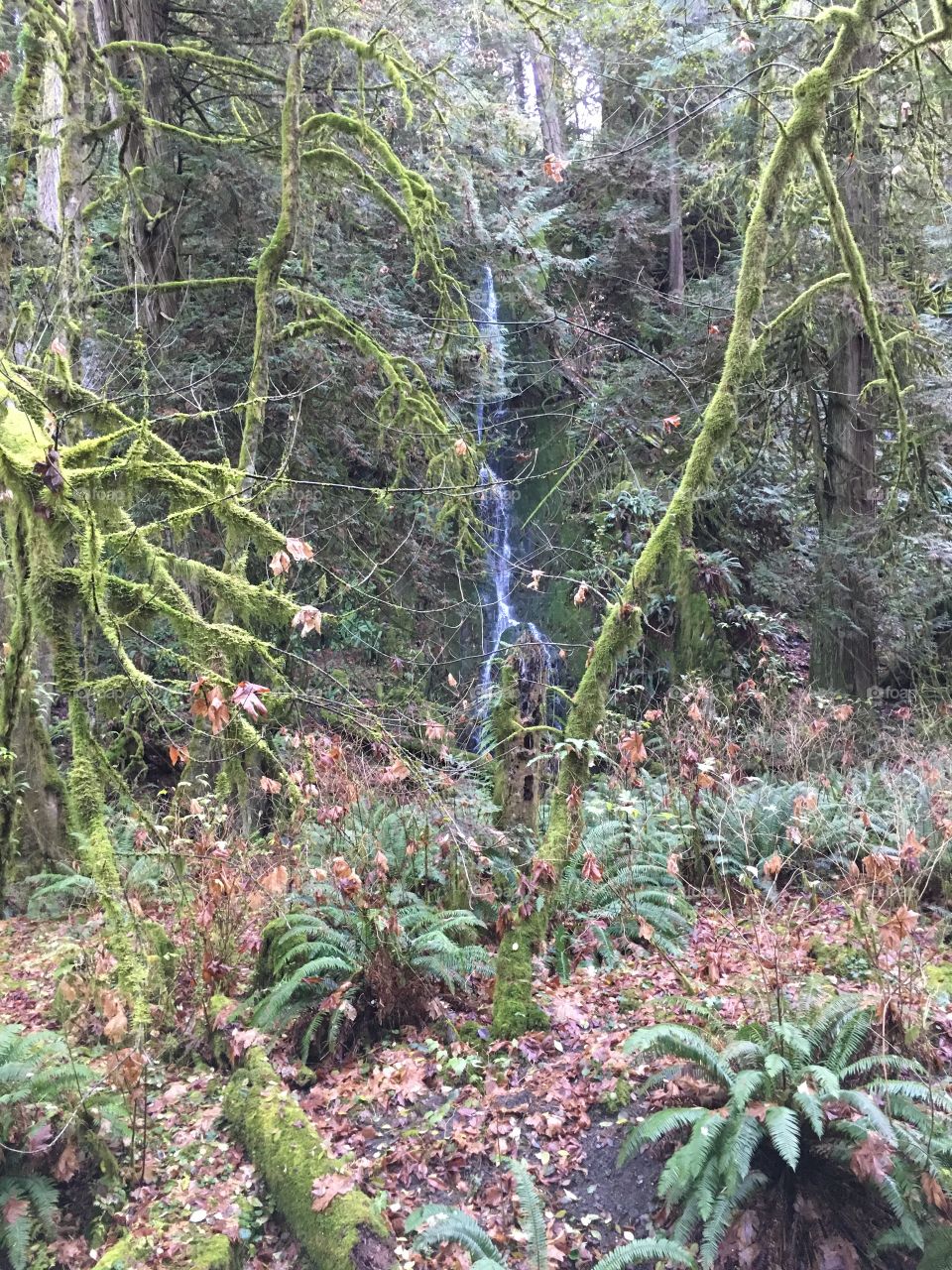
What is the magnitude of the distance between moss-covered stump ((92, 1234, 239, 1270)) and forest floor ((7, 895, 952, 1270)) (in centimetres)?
5

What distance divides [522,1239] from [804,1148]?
1257 millimetres

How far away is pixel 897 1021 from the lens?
3762 mm

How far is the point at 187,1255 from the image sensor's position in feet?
11.1

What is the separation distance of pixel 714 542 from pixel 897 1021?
10149mm

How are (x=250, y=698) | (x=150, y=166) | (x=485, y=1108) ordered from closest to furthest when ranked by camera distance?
(x=250, y=698)
(x=485, y=1108)
(x=150, y=166)

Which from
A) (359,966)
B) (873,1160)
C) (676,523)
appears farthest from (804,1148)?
(676,523)

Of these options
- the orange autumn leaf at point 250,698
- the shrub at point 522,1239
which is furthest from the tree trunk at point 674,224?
the shrub at point 522,1239

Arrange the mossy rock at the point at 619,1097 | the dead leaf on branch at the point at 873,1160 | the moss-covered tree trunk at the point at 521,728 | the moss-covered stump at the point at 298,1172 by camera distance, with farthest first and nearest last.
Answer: the moss-covered tree trunk at the point at 521,728
the mossy rock at the point at 619,1097
the moss-covered stump at the point at 298,1172
the dead leaf on branch at the point at 873,1160

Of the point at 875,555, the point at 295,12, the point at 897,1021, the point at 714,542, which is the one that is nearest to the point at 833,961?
the point at 897,1021

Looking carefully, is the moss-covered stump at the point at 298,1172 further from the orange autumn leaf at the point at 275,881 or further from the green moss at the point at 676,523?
the green moss at the point at 676,523

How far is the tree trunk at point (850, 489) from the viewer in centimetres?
942

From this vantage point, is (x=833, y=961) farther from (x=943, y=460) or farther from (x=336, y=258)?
(x=336, y=258)

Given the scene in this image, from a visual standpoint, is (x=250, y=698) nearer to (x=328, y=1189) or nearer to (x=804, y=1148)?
(x=328, y=1189)

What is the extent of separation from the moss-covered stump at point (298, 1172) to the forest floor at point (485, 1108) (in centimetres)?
11
